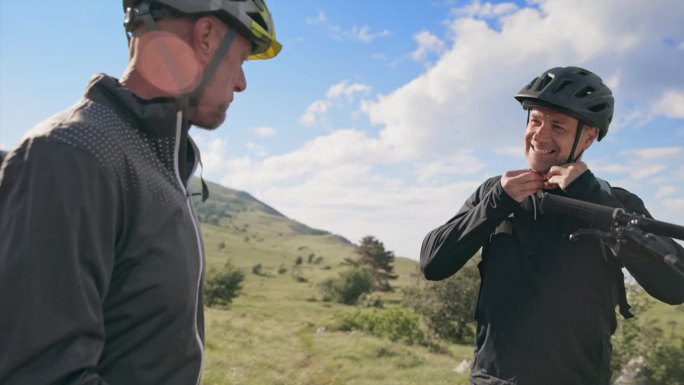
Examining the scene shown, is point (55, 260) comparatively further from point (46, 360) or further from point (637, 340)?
point (637, 340)

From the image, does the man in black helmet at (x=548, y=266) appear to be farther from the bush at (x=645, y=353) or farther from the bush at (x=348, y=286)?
the bush at (x=348, y=286)

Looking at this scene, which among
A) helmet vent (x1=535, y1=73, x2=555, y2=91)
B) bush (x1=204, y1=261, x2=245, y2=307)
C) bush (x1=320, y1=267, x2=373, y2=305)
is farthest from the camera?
bush (x1=320, y1=267, x2=373, y2=305)

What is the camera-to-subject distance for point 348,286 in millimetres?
91062

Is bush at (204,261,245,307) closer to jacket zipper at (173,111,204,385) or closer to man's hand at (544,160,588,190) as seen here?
man's hand at (544,160,588,190)

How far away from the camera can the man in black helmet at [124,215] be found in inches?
72.3

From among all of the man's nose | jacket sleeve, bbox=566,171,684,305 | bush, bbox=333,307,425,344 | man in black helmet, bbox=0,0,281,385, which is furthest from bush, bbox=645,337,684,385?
man in black helmet, bbox=0,0,281,385

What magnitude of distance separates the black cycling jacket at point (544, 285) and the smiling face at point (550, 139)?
1.27 ft

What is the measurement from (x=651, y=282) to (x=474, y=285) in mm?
42031

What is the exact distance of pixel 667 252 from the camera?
3.39m

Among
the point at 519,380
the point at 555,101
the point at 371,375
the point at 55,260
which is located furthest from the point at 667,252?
the point at 371,375

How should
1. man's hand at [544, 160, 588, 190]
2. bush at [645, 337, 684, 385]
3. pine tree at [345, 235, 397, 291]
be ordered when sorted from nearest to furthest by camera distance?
man's hand at [544, 160, 588, 190]
bush at [645, 337, 684, 385]
pine tree at [345, 235, 397, 291]

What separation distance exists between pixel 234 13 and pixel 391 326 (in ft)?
136

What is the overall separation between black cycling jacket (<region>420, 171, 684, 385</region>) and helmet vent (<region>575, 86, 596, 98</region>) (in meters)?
0.91

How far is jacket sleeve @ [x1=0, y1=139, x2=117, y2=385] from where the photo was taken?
5.92 feet
